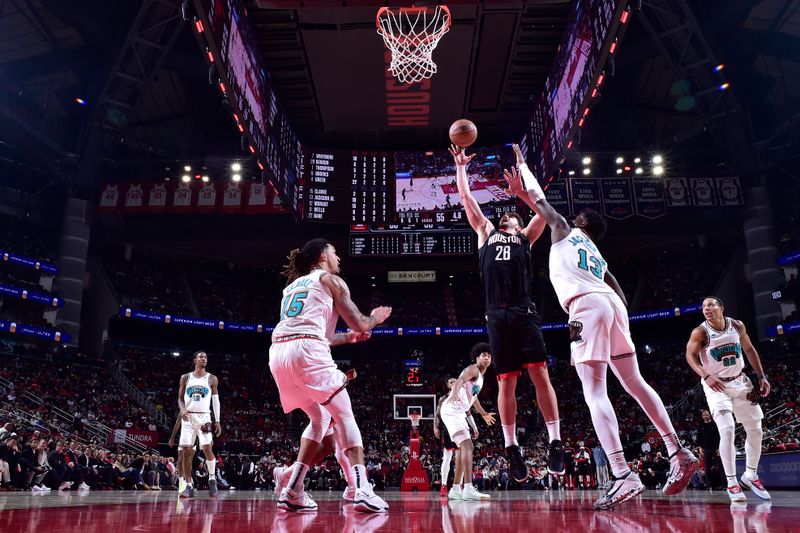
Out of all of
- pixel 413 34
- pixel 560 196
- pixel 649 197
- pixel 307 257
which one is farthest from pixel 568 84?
pixel 649 197

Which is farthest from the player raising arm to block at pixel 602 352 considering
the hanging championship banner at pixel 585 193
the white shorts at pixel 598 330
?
the hanging championship banner at pixel 585 193

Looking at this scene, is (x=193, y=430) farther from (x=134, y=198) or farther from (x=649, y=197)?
(x=649, y=197)

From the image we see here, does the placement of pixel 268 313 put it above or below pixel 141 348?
above

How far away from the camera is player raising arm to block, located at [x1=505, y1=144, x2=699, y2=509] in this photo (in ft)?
13.9

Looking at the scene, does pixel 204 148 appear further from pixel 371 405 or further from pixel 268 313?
pixel 371 405

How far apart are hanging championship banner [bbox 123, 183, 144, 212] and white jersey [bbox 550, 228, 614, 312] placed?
78.7 ft

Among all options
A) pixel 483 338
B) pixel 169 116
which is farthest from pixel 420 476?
pixel 169 116

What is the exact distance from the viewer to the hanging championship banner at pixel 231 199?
25.2 m

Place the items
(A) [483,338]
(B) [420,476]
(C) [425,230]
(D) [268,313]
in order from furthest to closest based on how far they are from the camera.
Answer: (D) [268,313] < (A) [483,338] < (C) [425,230] < (B) [420,476]

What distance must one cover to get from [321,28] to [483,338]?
61.5ft

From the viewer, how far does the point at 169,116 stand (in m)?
26.4

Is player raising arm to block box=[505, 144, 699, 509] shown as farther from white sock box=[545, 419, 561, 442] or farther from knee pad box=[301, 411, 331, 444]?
knee pad box=[301, 411, 331, 444]

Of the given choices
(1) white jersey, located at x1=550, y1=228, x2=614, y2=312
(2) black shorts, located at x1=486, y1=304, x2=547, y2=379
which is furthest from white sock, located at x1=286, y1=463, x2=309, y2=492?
(1) white jersey, located at x1=550, y1=228, x2=614, y2=312

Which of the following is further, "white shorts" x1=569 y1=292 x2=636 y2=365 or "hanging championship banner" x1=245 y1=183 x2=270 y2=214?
"hanging championship banner" x1=245 y1=183 x2=270 y2=214
